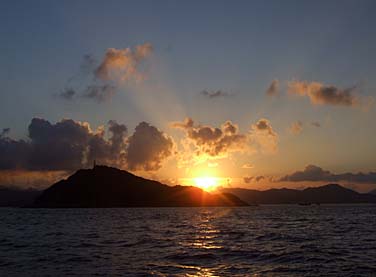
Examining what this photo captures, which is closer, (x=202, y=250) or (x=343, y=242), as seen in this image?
(x=202, y=250)

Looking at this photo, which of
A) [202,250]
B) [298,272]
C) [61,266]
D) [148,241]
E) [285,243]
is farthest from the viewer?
[148,241]

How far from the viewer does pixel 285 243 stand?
2255 inches

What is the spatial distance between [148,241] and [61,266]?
22921 millimetres

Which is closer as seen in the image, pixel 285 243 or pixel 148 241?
pixel 285 243

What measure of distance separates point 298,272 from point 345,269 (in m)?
4.38

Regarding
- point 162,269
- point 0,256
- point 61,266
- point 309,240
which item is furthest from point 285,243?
point 0,256

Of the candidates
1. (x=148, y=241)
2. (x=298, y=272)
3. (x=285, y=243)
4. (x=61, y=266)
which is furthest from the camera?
(x=148, y=241)

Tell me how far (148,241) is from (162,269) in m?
23.9

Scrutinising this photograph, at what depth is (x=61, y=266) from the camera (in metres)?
38.9

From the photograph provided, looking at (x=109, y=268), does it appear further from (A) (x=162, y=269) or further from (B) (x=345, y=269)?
(B) (x=345, y=269)

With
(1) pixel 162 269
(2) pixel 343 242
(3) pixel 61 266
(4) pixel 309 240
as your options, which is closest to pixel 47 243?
(3) pixel 61 266

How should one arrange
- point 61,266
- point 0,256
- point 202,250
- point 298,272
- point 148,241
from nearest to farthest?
point 298,272 < point 61,266 < point 0,256 < point 202,250 < point 148,241

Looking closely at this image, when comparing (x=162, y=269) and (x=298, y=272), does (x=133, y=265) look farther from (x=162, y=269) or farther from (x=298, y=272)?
(x=298, y=272)

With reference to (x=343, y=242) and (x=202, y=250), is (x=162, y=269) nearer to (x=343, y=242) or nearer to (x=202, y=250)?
(x=202, y=250)
